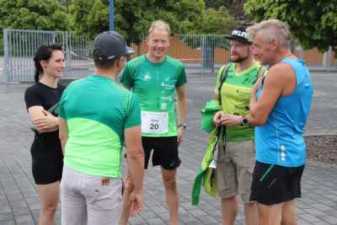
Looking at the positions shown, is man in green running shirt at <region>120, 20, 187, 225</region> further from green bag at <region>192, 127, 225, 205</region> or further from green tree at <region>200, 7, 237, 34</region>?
green tree at <region>200, 7, 237, 34</region>

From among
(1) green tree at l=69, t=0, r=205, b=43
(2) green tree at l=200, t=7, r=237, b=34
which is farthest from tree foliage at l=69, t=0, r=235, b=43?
(2) green tree at l=200, t=7, r=237, b=34

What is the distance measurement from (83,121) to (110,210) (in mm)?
545

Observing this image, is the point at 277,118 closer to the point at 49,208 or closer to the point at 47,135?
the point at 47,135

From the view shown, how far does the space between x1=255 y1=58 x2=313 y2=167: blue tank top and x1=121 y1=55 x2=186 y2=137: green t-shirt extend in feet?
4.58

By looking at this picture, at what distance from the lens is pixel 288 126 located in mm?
3873

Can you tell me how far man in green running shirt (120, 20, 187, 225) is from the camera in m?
5.18

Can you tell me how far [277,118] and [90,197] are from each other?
1349mm

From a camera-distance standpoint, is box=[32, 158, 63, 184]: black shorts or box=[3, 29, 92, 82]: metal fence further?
box=[3, 29, 92, 82]: metal fence

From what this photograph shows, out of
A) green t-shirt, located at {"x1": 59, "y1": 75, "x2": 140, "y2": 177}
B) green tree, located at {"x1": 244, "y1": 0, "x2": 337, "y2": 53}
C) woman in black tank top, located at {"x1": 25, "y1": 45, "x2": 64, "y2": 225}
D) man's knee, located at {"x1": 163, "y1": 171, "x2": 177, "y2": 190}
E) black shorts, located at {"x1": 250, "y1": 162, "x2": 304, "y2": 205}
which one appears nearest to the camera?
green t-shirt, located at {"x1": 59, "y1": 75, "x2": 140, "y2": 177}

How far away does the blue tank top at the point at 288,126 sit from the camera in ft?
12.5

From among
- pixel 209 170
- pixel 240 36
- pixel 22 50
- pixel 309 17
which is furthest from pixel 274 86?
pixel 22 50

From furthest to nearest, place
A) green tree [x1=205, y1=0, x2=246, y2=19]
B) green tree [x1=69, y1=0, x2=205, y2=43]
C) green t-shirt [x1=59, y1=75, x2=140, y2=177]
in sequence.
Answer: green tree [x1=205, y1=0, x2=246, y2=19], green tree [x1=69, y1=0, x2=205, y2=43], green t-shirt [x1=59, y1=75, x2=140, y2=177]

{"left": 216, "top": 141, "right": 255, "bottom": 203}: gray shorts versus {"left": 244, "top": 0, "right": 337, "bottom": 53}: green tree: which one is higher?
{"left": 244, "top": 0, "right": 337, "bottom": 53}: green tree

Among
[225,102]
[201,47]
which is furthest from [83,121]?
[201,47]
